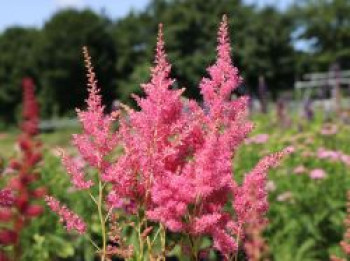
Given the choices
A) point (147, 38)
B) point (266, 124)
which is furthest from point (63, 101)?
point (266, 124)

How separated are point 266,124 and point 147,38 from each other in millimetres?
48415

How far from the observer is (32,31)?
6688 cm

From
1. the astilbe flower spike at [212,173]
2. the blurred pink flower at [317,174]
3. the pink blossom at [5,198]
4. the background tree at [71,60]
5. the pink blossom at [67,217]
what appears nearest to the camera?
the pink blossom at [5,198]

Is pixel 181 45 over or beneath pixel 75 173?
over

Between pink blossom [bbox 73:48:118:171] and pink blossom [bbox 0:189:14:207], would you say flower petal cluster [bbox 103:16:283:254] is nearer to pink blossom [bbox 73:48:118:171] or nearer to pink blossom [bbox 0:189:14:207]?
pink blossom [bbox 73:48:118:171]

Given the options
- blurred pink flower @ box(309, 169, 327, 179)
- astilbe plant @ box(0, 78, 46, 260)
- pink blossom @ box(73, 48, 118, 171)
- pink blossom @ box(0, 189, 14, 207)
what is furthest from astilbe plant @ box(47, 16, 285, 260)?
blurred pink flower @ box(309, 169, 327, 179)

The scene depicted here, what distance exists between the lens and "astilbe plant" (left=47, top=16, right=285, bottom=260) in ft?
6.94

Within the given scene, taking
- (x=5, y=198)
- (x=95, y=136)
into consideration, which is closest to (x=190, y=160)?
(x=95, y=136)

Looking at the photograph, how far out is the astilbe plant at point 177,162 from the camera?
6.94 feet

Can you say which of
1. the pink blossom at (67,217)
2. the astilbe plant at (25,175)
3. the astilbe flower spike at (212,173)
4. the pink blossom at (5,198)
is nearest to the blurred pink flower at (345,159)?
the astilbe flower spike at (212,173)

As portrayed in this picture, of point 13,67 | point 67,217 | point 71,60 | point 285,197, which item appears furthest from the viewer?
point 13,67

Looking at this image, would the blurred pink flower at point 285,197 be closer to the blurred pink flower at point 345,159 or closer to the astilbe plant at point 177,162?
the blurred pink flower at point 345,159

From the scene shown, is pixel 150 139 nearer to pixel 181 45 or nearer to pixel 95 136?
pixel 95 136

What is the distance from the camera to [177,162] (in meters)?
2.29
